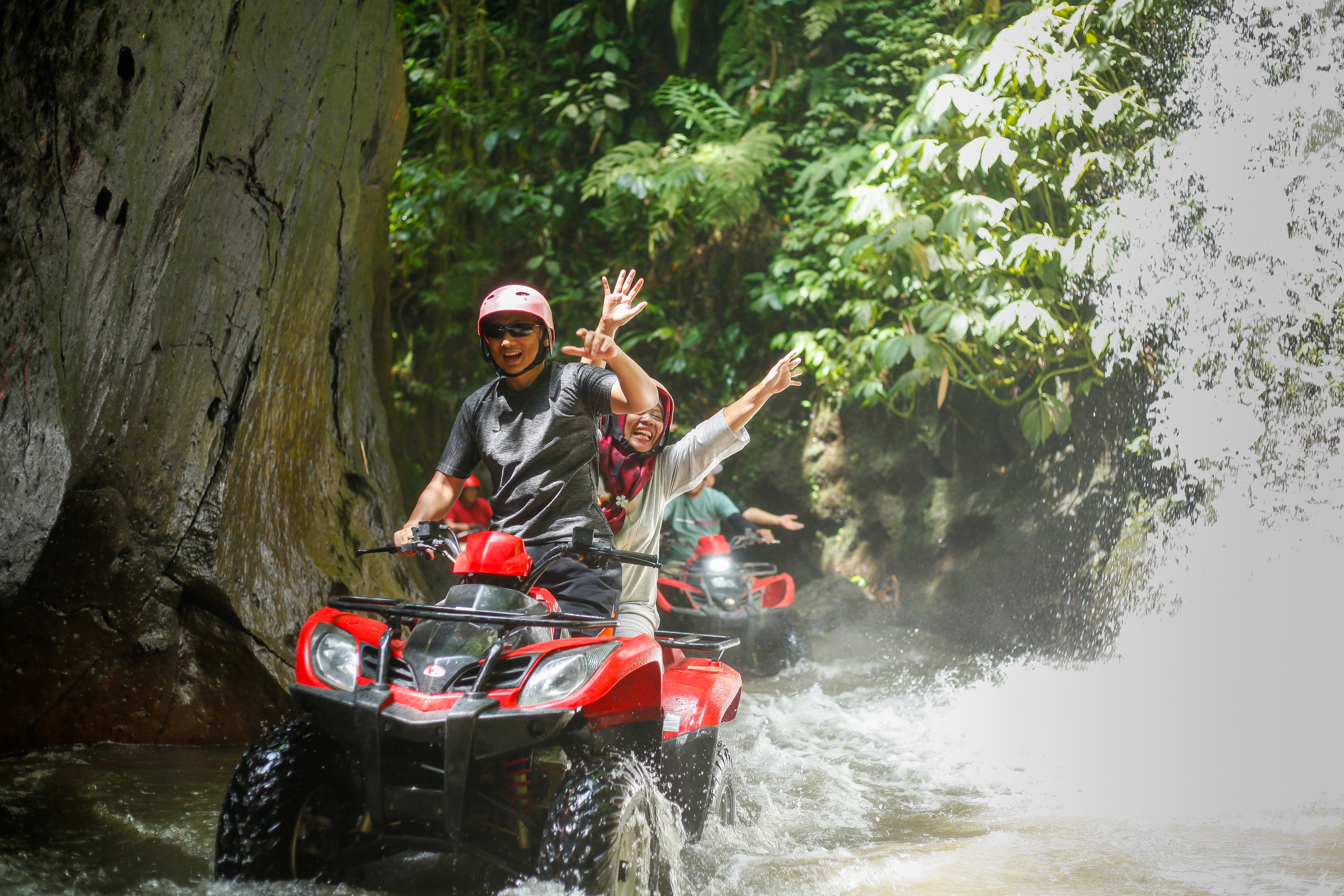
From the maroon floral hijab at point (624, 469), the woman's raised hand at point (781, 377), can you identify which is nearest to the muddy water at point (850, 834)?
the maroon floral hijab at point (624, 469)

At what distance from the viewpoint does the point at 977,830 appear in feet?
12.3

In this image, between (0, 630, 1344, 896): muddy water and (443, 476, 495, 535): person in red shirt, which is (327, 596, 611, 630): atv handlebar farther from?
(443, 476, 495, 535): person in red shirt

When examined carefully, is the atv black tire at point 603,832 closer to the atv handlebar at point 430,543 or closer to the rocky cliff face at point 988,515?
the atv handlebar at point 430,543

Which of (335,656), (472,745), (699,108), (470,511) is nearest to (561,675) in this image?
(472,745)

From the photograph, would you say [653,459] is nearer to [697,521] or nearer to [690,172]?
[697,521]

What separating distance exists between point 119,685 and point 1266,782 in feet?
17.2

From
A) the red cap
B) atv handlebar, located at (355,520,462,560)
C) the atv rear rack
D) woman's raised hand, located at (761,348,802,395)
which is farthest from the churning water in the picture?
the red cap

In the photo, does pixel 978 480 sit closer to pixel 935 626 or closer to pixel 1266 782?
pixel 935 626

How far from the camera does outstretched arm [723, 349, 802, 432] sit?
11.7 feet

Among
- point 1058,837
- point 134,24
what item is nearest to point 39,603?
point 134,24

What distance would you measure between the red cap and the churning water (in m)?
1.73

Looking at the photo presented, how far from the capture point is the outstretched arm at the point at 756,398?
358cm

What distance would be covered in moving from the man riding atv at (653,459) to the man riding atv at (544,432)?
0.40 m

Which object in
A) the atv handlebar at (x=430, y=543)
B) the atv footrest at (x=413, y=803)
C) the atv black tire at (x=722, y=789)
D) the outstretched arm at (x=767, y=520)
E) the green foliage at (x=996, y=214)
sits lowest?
the atv black tire at (x=722, y=789)
